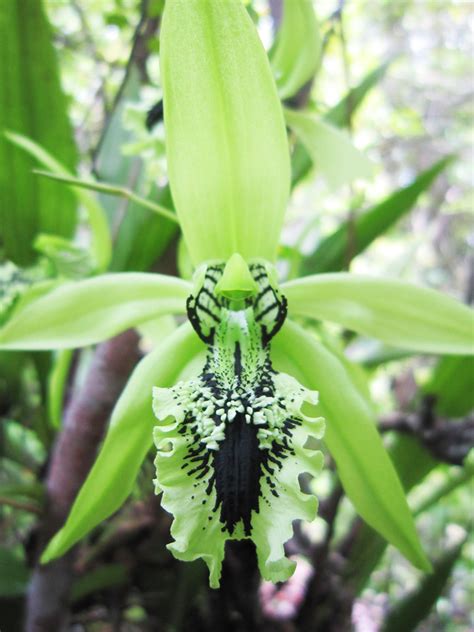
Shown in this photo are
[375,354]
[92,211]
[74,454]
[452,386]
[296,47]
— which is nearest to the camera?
[296,47]

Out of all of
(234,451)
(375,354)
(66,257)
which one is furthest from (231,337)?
(375,354)

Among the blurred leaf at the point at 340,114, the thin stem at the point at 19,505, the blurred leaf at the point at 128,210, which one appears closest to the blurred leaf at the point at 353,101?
the blurred leaf at the point at 340,114

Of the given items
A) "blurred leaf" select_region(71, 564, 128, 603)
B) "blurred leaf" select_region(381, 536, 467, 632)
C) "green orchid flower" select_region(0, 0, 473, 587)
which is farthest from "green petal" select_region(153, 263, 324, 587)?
"blurred leaf" select_region(381, 536, 467, 632)

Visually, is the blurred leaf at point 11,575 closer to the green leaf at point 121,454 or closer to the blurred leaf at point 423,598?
the green leaf at point 121,454

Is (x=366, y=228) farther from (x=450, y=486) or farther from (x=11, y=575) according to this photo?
(x=11, y=575)

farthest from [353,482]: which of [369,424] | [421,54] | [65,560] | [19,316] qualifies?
[421,54]

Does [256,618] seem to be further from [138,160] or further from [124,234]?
[138,160]
